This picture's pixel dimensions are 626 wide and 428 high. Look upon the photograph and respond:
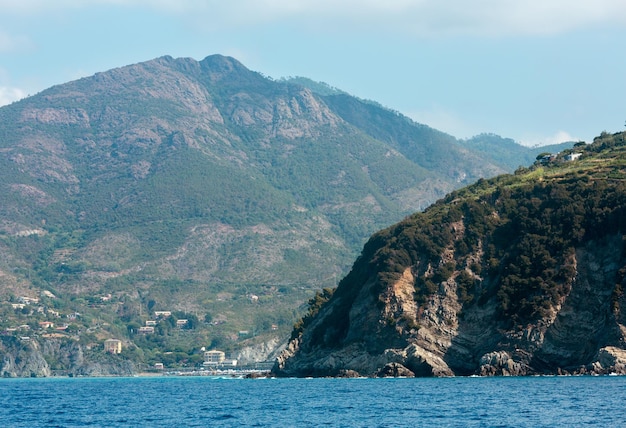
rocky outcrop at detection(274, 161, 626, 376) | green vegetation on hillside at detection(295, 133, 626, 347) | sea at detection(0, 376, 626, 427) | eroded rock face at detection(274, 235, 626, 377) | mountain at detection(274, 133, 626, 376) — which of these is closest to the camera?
sea at detection(0, 376, 626, 427)

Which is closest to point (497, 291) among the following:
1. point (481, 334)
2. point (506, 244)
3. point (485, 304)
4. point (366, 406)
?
point (485, 304)

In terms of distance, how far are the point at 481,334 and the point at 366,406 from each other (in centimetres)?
5558

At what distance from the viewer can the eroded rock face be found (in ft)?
485

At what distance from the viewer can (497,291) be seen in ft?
525

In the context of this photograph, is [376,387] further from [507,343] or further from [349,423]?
[349,423]

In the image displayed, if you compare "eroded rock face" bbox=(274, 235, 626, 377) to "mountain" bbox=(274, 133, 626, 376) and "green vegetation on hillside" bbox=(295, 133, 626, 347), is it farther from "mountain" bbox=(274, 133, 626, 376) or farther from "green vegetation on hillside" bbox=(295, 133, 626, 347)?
"green vegetation on hillside" bbox=(295, 133, 626, 347)

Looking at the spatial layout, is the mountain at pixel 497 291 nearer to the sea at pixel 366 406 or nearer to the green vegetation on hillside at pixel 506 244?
the green vegetation on hillside at pixel 506 244

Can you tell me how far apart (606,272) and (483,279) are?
21716 mm

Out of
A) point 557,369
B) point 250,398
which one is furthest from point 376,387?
point 557,369

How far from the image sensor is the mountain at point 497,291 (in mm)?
150000

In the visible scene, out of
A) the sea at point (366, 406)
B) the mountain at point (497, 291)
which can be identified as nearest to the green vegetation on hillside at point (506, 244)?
the mountain at point (497, 291)

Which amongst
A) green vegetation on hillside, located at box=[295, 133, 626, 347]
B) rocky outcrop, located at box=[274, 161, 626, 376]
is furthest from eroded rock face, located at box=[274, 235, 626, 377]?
green vegetation on hillside, located at box=[295, 133, 626, 347]

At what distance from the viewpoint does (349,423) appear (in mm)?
91500

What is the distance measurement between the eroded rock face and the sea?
23.5 ft
